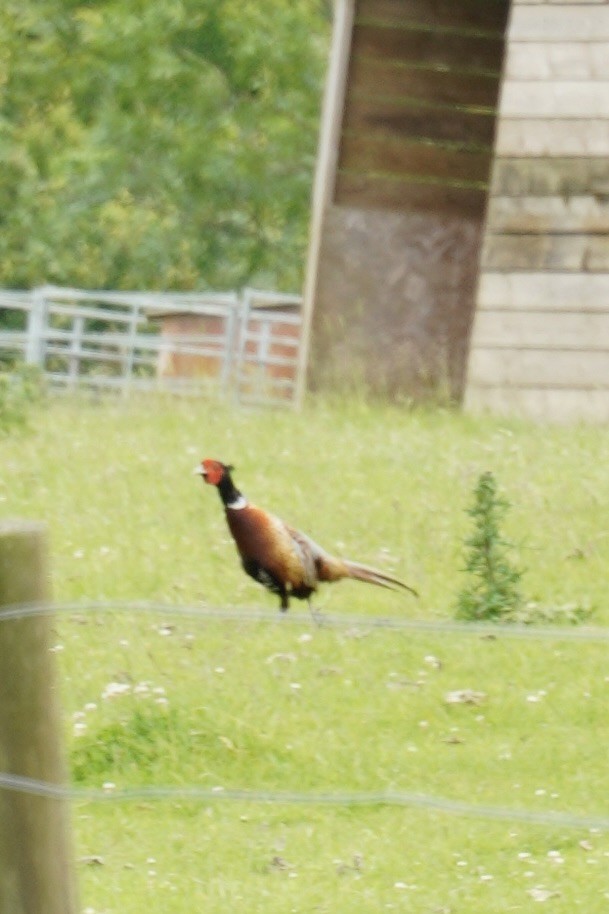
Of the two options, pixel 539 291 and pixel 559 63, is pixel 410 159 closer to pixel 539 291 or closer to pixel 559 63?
pixel 559 63

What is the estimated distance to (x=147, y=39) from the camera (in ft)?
98.4

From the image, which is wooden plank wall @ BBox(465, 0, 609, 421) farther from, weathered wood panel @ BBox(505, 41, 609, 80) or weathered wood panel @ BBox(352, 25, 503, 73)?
weathered wood panel @ BBox(352, 25, 503, 73)

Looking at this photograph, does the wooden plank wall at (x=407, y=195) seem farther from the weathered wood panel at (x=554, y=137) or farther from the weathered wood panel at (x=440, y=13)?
the weathered wood panel at (x=554, y=137)

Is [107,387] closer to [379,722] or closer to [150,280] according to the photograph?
[150,280]

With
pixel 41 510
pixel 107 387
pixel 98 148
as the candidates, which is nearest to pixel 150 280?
pixel 98 148

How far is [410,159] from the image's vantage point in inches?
733

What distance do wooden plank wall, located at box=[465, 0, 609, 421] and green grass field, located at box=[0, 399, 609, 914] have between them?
235cm

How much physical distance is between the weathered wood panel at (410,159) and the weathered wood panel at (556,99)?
2844 mm

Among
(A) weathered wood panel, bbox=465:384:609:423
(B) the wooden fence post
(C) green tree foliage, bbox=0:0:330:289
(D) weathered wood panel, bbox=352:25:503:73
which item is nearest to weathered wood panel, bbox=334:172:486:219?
(D) weathered wood panel, bbox=352:25:503:73

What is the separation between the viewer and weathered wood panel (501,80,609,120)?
15.6 meters

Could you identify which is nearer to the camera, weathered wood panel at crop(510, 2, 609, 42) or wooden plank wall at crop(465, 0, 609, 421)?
wooden plank wall at crop(465, 0, 609, 421)

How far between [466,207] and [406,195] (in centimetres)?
57

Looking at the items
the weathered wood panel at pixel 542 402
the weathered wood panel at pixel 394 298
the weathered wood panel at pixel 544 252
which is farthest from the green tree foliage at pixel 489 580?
the weathered wood panel at pixel 394 298

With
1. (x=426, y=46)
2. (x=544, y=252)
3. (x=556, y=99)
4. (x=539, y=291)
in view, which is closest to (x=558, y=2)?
(x=556, y=99)
